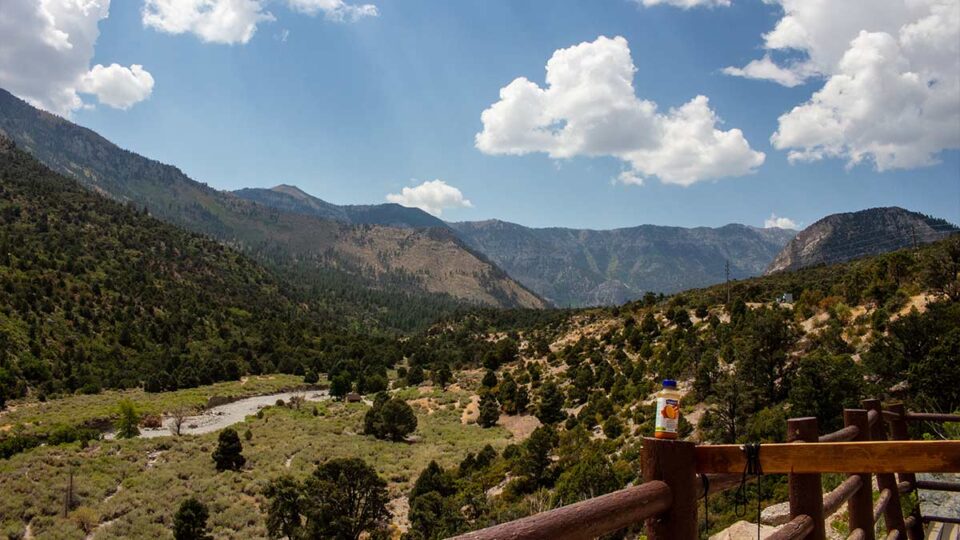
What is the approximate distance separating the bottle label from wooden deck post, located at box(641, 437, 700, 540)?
3.4 inches

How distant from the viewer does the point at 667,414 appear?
10.4 ft

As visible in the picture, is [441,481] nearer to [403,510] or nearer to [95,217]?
[403,510]

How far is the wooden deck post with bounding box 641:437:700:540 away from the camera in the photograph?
9.78 feet

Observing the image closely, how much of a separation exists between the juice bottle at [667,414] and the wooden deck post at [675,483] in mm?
83

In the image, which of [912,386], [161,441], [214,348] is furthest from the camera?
[214,348]

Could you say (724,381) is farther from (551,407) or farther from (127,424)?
(127,424)

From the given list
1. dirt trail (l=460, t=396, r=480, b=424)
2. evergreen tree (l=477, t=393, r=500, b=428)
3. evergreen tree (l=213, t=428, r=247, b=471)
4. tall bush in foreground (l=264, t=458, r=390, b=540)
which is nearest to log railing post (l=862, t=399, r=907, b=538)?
tall bush in foreground (l=264, t=458, r=390, b=540)

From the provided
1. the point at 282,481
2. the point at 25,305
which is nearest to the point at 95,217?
the point at 25,305

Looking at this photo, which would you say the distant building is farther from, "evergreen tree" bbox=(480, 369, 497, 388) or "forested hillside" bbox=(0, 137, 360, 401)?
"forested hillside" bbox=(0, 137, 360, 401)

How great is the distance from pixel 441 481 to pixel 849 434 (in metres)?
29.1

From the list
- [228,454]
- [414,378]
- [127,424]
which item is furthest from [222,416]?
[228,454]

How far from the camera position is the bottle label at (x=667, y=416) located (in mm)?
3148

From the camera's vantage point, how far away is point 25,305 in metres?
77.1

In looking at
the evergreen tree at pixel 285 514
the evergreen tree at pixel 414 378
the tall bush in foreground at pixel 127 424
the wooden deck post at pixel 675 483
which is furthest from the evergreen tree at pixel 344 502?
the evergreen tree at pixel 414 378
